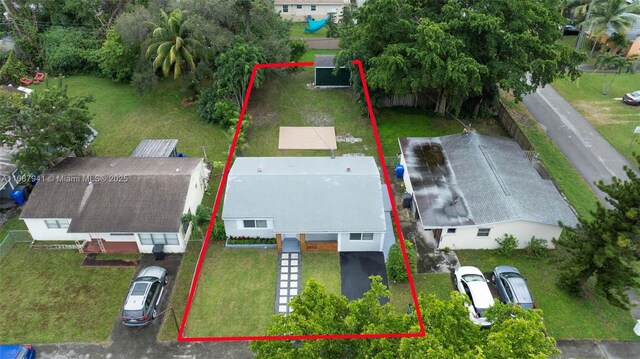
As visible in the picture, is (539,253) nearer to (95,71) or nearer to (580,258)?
(580,258)

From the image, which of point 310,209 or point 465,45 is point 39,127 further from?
point 465,45

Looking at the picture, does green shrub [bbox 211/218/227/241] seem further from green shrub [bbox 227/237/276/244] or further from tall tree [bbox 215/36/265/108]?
tall tree [bbox 215/36/265/108]

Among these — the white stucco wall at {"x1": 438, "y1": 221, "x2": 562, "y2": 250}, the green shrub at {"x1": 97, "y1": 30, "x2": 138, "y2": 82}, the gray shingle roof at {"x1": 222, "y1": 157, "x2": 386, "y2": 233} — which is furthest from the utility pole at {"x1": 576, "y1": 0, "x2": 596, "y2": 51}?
the green shrub at {"x1": 97, "y1": 30, "x2": 138, "y2": 82}

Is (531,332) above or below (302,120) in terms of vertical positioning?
above

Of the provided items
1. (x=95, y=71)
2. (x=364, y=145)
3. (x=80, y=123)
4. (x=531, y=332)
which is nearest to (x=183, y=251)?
(x=80, y=123)

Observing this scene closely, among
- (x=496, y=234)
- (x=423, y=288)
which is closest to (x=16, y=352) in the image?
(x=423, y=288)
